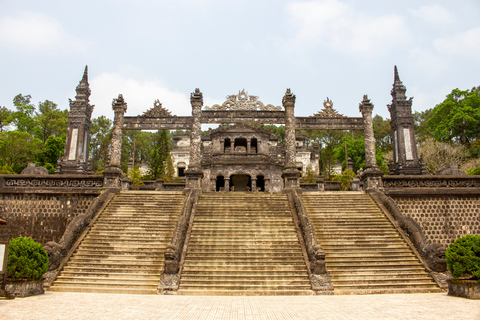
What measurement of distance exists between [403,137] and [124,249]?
58.5ft

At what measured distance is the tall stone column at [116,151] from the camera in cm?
1625

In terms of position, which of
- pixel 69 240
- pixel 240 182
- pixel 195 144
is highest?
pixel 195 144

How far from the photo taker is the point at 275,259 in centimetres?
1111

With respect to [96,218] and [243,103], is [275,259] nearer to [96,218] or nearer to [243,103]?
[96,218]

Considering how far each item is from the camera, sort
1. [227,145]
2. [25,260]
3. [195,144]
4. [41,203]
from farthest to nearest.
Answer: [227,145], [195,144], [41,203], [25,260]

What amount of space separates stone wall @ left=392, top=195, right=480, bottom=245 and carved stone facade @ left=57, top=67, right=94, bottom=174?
1819 cm

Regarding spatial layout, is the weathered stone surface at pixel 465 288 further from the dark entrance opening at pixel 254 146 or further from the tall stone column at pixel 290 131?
the dark entrance opening at pixel 254 146

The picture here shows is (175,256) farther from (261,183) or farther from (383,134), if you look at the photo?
(383,134)

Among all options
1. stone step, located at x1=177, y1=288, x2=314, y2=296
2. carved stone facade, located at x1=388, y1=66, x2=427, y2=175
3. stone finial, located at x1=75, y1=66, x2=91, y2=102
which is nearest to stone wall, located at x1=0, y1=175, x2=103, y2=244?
stone finial, located at x1=75, y1=66, x2=91, y2=102

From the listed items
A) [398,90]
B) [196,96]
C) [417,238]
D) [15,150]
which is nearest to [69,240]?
[196,96]

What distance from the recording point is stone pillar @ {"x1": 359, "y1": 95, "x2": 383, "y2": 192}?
1628 cm

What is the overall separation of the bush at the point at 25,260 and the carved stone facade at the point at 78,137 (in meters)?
11.8

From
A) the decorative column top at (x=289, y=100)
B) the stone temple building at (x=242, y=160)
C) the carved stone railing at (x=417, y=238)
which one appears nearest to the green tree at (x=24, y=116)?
the stone temple building at (x=242, y=160)

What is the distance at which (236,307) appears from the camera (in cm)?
770
